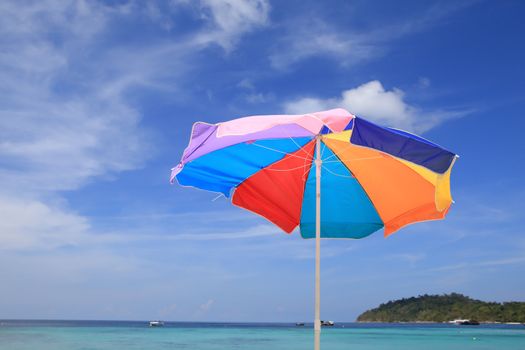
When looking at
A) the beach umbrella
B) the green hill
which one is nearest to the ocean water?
the beach umbrella

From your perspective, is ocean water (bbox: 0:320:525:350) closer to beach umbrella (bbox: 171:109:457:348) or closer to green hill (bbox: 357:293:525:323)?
beach umbrella (bbox: 171:109:457:348)

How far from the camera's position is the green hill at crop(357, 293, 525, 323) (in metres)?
114

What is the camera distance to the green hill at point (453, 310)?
114 meters

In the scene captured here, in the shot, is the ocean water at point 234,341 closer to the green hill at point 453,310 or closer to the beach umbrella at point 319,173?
the beach umbrella at point 319,173

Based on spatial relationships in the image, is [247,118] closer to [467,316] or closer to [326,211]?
[326,211]

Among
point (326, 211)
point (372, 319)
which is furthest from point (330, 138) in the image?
point (372, 319)

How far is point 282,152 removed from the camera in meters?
5.63

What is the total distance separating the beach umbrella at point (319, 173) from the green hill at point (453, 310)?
383 feet

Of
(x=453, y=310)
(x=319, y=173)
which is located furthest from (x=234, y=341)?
(x=453, y=310)

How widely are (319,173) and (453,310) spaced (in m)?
125

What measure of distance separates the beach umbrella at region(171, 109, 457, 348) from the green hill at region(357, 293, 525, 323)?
11670 cm

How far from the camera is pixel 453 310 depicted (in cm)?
11956

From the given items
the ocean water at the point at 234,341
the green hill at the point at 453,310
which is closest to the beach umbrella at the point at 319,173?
the ocean water at the point at 234,341

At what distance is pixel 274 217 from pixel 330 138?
1244mm
